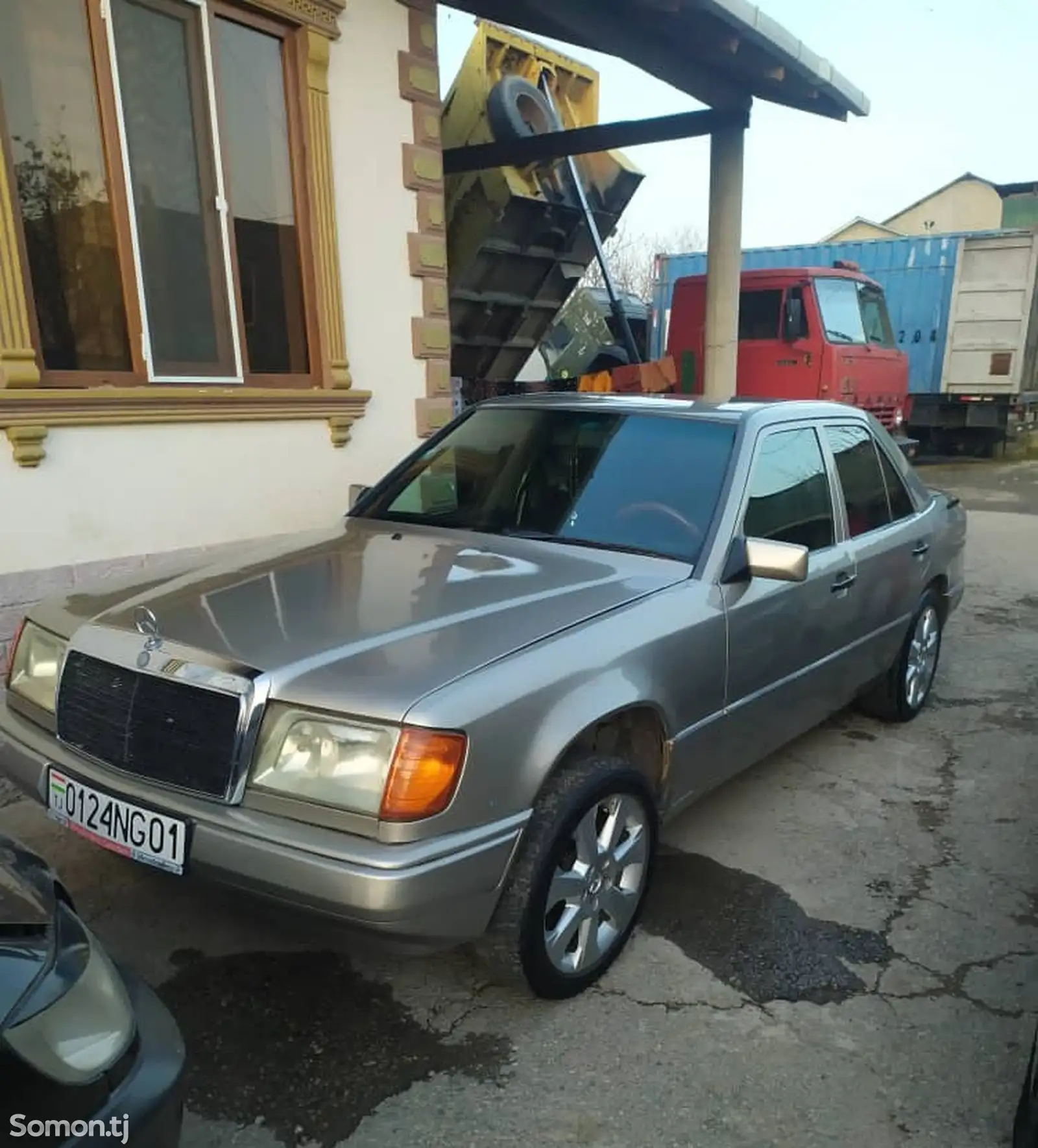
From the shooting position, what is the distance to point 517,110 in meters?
8.25

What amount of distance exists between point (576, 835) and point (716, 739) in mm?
730

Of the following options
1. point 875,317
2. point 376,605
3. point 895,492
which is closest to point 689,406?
point 895,492

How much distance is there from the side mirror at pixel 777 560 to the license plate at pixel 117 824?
1773 mm

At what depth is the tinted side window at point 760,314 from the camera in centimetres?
1048

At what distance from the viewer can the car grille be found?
2080mm

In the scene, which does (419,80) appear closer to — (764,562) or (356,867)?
(764,562)

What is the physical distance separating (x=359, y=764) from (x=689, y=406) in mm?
2105

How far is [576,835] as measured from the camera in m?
2.35

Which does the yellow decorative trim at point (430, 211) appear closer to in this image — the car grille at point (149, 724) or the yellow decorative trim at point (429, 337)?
the yellow decorative trim at point (429, 337)

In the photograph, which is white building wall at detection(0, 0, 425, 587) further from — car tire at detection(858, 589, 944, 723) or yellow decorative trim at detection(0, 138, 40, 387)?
car tire at detection(858, 589, 944, 723)

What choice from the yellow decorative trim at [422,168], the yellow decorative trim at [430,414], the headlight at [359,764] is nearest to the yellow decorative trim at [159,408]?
the yellow decorative trim at [430,414]

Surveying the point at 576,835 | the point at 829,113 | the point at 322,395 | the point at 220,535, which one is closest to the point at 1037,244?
the point at 829,113

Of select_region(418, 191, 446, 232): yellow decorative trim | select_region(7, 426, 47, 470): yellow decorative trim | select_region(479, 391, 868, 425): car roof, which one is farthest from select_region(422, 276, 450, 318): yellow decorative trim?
select_region(7, 426, 47, 470): yellow decorative trim

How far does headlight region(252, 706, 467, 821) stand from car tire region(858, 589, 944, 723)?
2.92m
